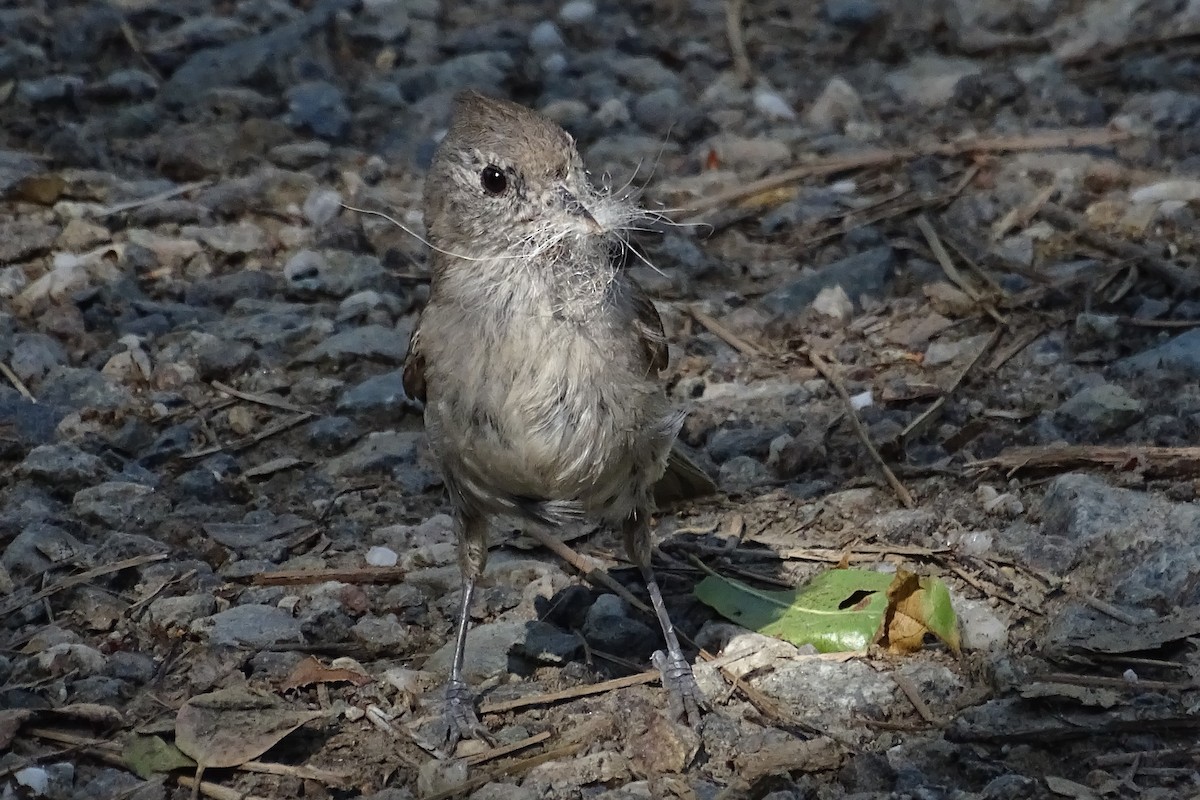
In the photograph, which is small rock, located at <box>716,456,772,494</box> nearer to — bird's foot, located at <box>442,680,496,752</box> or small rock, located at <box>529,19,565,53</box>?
bird's foot, located at <box>442,680,496,752</box>

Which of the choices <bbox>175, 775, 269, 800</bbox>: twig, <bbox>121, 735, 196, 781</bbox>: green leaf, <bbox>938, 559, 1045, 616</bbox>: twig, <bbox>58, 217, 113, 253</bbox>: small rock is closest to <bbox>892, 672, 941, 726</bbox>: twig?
<bbox>938, 559, 1045, 616</bbox>: twig

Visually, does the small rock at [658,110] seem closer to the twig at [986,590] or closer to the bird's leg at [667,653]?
the bird's leg at [667,653]

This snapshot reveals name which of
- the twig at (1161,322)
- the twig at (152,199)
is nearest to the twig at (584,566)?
the twig at (1161,322)

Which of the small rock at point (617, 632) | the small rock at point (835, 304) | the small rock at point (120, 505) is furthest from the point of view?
the small rock at point (835, 304)

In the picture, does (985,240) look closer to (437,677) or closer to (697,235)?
(697,235)

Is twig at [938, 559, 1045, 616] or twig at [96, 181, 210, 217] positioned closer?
twig at [938, 559, 1045, 616]

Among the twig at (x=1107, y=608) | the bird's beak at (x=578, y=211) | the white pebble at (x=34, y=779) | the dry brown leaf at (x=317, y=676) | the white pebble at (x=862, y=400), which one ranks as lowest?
the dry brown leaf at (x=317, y=676)

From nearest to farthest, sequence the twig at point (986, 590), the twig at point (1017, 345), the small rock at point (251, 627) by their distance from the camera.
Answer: the twig at point (986, 590) → the small rock at point (251, 627) → the twig at point (1017, 345)

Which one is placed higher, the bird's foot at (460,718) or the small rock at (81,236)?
the small rock at (81,236)
